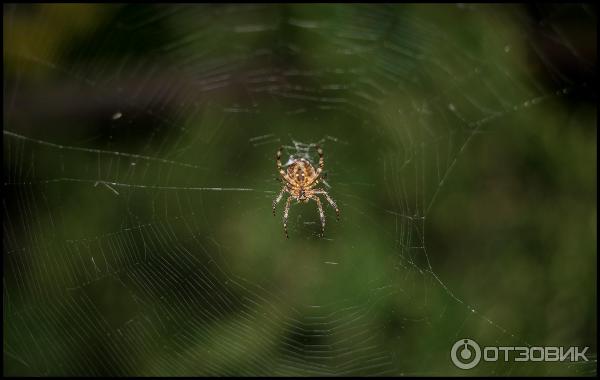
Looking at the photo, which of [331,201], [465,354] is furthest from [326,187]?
[465,354]

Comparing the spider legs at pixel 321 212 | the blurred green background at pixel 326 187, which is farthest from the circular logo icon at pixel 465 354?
the spider legs at pixel 321 212

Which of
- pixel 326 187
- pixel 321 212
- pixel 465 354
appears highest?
pixel 326 187

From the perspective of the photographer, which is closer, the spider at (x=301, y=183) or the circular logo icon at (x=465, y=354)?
the circular logo icon at (x=465, y=354)

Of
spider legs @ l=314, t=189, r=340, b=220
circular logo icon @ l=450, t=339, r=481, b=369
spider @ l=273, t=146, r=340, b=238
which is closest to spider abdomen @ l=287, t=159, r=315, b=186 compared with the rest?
spider @ l=273, t=146, r=340, b=238

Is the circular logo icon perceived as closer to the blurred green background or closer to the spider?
the blurred green background

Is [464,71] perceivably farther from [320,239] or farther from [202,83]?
[202,83]

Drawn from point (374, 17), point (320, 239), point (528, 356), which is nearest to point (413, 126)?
point (374, 17)

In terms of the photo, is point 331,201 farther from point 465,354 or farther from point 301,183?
point 465,354

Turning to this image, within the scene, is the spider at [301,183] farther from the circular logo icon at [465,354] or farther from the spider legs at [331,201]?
the circular logo icon at [465,354]
